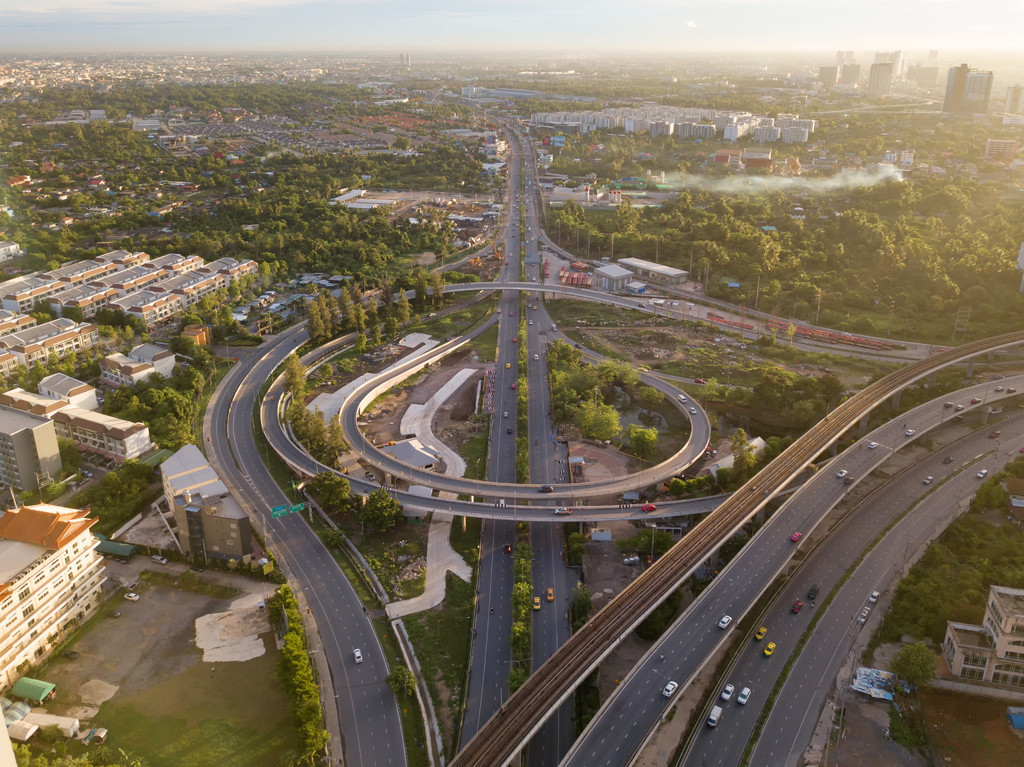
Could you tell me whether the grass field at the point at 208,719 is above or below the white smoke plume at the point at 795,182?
below

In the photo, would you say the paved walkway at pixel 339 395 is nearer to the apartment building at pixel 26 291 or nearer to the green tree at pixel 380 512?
the green tree at pixel 380 512

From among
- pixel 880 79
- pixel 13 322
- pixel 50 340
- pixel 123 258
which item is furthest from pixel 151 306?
pixel 880 79

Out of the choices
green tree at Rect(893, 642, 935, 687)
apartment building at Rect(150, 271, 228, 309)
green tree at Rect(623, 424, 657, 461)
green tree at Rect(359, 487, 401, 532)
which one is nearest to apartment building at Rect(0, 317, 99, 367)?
apartment building at Rect(150, 271, 228, 309)

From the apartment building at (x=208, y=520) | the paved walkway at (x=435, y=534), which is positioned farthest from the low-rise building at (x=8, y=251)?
the apartment building at (x=208, y=520)

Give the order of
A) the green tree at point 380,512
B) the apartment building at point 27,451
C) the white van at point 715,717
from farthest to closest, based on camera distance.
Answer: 1. the apartment building at point 27,451
2. the green tree at point 380,512
3. the white van at point 715,717

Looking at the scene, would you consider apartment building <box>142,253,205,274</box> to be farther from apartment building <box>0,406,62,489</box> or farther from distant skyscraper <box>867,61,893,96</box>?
distant skyscraper <box>867,61,893,96</box>

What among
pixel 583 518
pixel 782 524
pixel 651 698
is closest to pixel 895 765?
pixel 651 698

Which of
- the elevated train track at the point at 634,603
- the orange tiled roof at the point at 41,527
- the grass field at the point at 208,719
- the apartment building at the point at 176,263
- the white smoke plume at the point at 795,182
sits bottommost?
the grass field at the point at 208,719

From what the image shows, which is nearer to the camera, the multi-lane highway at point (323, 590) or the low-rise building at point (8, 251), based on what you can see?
the multi-lane highway at point (323, 590)
